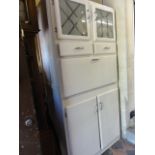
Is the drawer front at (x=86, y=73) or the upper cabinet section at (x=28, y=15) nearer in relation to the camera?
the upper cabinet section at (x=28, y=15)

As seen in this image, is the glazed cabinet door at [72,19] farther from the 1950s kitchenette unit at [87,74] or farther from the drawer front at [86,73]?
the drawer front at [86,73]

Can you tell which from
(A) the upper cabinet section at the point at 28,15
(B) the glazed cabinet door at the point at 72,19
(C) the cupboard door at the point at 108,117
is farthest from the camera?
(C) the cupboard door at the point at 108,117

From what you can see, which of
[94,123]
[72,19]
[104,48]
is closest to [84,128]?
[94,123]

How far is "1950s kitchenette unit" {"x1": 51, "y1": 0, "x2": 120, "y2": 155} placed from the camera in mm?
1362

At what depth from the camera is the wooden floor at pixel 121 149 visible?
6.13ft

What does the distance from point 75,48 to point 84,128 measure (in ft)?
2.67

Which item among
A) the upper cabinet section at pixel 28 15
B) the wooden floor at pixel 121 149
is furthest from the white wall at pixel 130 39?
the upper cabinet section at pixel 28 15

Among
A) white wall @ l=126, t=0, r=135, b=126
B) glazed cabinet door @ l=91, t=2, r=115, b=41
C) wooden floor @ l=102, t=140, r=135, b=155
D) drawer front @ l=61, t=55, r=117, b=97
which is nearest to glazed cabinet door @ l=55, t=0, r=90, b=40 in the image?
glazed cabinet door @ l=91, t=2, r=115, b=41

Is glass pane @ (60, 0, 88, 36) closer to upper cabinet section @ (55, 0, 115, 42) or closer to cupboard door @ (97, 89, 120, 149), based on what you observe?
upper cabinet section @ (55, 0, 115, 42)

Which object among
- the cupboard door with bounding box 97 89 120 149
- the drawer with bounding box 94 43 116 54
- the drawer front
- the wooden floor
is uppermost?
the drawer with bounding box 94 43 116 54

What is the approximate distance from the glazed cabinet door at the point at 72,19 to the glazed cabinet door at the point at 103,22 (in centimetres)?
12

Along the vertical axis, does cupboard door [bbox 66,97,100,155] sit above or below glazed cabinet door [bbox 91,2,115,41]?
below

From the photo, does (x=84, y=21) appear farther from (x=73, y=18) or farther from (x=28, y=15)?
(x=28, y=15)
